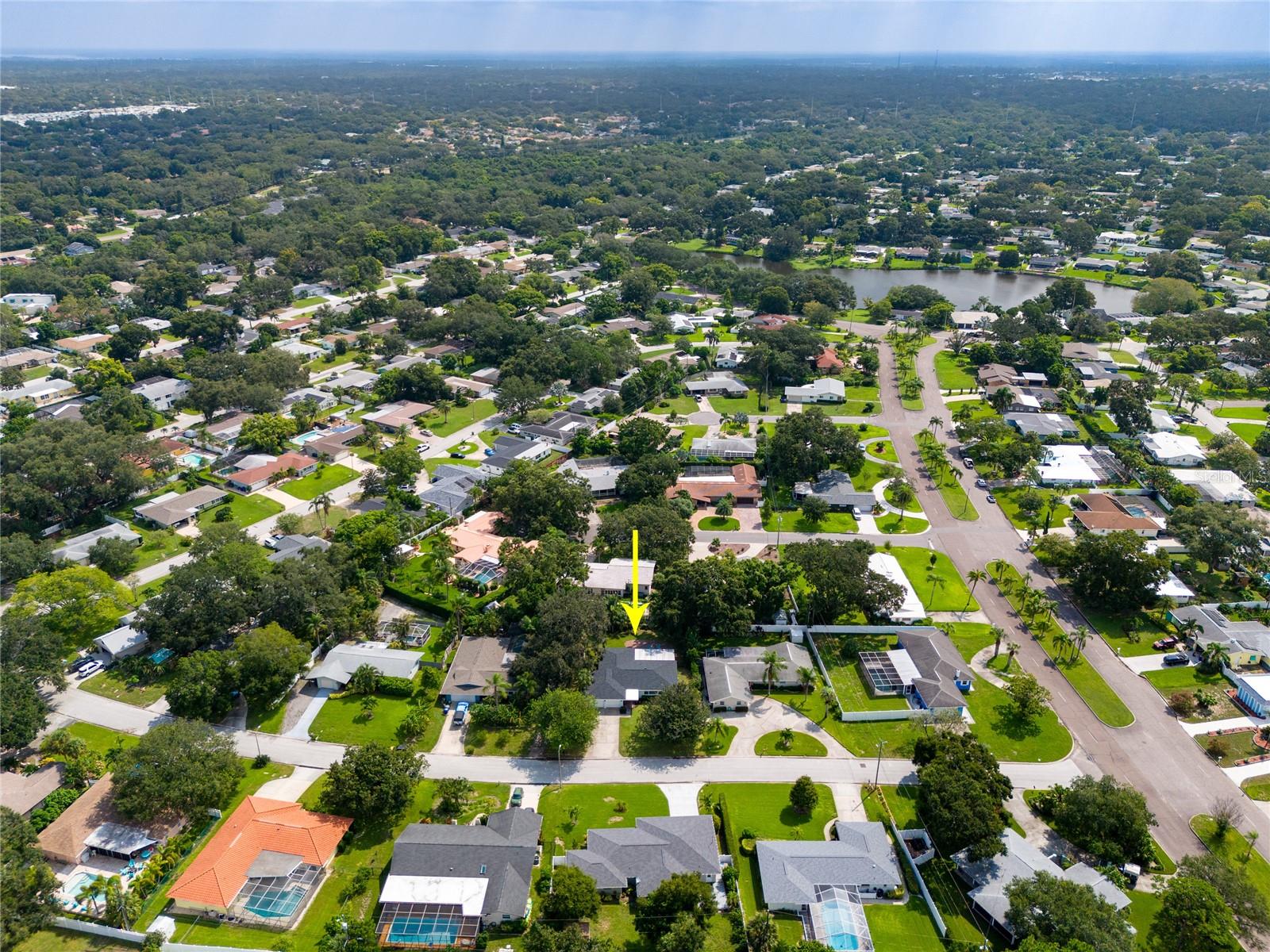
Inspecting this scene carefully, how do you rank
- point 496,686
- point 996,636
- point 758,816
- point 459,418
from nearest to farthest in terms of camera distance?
point 758,816 → point 496,686 → point 996,636 → point 459,418

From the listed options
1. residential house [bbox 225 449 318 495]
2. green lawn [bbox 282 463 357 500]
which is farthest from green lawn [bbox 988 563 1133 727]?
residential house [bbox 225 449 318 495]

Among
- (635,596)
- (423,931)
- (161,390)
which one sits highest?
(161,390)

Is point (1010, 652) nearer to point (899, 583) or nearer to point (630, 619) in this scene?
point (899, 583)

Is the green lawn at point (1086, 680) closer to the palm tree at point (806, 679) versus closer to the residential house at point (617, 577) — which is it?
the palm tree at point (806, 679)

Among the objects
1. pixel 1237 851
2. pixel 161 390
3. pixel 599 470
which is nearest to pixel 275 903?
pixel 599 470

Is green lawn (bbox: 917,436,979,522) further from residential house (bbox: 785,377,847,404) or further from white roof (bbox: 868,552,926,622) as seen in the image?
residential house (bbox: 785,377,847,404)

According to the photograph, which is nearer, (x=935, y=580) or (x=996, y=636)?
(x=996, y=636)
